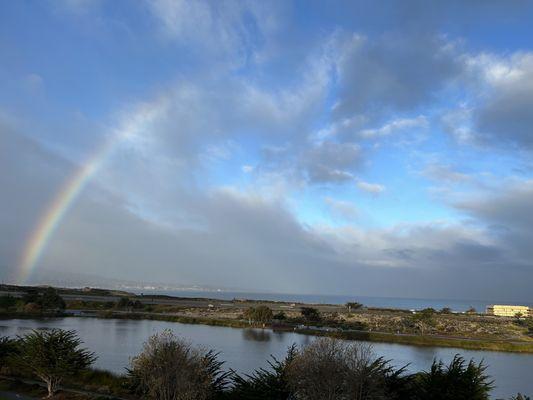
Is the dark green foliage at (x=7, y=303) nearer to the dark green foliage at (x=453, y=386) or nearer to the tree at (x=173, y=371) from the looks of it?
the tree at (x=173, y=371)

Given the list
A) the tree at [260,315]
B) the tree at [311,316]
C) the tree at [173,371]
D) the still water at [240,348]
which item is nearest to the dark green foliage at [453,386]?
the tree at [173,371]

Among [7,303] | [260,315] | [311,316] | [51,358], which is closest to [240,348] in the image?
[260,315]

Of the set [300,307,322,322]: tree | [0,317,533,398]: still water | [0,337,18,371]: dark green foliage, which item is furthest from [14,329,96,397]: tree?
[300,307,322,322]: tree

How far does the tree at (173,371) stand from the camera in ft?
62.8

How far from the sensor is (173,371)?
1948 cm

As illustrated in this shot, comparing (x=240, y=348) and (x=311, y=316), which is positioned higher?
(x=311, y=316)

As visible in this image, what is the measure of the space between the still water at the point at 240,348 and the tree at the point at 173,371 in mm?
15709

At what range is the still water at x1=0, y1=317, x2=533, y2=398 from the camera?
4131 centimetres

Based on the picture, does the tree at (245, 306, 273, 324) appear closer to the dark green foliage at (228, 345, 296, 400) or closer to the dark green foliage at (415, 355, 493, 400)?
the dark green foliage at (228, 345, 296, 400)

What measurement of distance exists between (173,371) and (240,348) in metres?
34.2

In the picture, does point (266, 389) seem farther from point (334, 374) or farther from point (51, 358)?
point (51, 358)

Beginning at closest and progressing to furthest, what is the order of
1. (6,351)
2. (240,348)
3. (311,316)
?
(6,351)
(240,348)
(311,316)

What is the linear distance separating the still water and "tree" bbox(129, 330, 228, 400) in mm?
15709

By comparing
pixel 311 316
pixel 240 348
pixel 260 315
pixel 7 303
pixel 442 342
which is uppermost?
pixel 311 316
